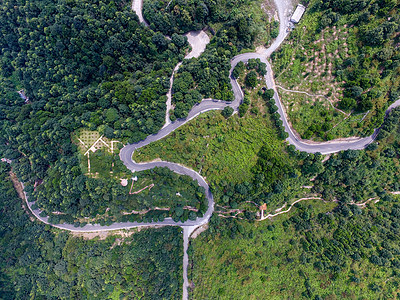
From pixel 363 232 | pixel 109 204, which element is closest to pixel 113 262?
pixel 109 204

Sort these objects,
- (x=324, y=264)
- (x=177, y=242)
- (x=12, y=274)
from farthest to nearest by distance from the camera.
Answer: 1. (x=12, y=274)
2. (x=177, y=242)
3. (x=324, y=264)

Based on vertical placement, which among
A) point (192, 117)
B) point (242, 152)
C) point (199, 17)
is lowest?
point (242, 152)

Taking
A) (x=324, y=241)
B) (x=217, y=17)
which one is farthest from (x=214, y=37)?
(x=324, y=241)

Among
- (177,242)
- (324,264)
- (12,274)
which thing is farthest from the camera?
(12,274)

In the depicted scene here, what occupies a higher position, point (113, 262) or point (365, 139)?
point (365, 139)

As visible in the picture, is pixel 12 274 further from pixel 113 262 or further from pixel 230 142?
pixel 230 142

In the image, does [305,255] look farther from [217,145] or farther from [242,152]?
[217,145]

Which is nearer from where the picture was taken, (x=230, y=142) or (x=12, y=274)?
(x=230, y=142)
